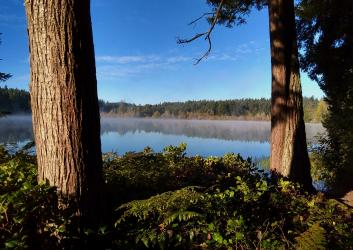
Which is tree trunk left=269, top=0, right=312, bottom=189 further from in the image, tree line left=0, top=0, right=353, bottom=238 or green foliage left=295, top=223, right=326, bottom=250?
tree line left=0, top=0, right=353, bottom=238

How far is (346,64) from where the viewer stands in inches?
523

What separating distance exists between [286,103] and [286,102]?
0.8 inches

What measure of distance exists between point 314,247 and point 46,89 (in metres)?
2.86

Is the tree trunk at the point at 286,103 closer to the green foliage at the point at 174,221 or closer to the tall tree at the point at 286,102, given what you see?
the tall tree at the point at 286,102

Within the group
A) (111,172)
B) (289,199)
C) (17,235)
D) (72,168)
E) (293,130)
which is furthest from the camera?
(293,130)

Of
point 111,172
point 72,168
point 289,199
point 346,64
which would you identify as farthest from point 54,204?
point 346,64

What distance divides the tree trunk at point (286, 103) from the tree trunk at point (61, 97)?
440cm

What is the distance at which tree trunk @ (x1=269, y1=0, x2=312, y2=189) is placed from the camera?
6.67m

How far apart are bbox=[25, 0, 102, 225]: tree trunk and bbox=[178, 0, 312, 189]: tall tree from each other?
4.40 metres

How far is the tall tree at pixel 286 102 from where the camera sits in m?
6.67

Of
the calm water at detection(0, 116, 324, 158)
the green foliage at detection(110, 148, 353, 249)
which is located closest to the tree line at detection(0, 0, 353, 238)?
the green foliage at detection(110, 148, 353, 249)

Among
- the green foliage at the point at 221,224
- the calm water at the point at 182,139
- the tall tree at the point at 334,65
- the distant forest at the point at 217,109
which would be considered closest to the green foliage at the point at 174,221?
the green foliage at the point at 221,224

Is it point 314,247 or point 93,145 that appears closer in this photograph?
point 314,247

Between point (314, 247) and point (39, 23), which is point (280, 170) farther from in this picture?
point (39, 23)
